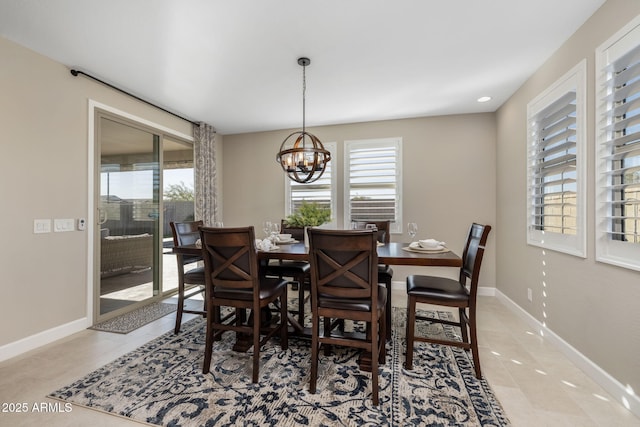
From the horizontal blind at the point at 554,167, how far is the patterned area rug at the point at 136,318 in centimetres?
419

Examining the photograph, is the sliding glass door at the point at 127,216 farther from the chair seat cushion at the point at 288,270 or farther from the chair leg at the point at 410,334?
the chair leg at the point at 410,334

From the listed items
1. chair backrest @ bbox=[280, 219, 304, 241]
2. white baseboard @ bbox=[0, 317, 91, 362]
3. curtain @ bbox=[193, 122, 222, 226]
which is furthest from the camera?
curtain @ bbox=[193, 122, 222, 226]

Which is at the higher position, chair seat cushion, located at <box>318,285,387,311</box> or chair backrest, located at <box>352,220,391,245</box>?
chair backrest, located at <box>352,220,391,245</box>

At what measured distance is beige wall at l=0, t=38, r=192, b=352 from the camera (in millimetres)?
2369

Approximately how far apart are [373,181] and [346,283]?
2845 millimetres

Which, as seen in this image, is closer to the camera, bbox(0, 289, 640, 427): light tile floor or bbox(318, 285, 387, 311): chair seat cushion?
bbox(0, 289, 640, 427): light tile floor

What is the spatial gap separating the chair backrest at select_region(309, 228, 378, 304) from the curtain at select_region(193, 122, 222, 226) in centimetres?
320

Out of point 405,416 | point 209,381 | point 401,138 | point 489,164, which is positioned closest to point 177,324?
point 209,381

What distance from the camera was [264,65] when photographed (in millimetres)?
Result: 2779

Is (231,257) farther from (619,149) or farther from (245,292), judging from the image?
(619,149)

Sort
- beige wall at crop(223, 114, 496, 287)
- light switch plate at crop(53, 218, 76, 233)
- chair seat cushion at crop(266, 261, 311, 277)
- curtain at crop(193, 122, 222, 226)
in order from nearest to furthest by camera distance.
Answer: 1. light switch plate at crop(53, 218, 76, 233)
2. chair seat cushion at crop(266, 261, 311, 277)
3. beige wall at crop(223, 114, 496, 287)
4. curtain at crop(193, 122, 222, 226)

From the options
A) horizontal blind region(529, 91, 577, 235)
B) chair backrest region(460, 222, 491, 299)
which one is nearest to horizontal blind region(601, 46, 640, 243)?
horizontal blind region(529, 91, 577, 235)

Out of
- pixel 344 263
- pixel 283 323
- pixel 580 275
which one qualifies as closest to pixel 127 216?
pixel 283 323

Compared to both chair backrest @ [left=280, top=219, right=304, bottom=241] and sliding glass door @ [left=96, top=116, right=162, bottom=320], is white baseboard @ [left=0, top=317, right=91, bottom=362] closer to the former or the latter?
sliding glass door @ [left=96, top=116, right=162, bottom=320]
